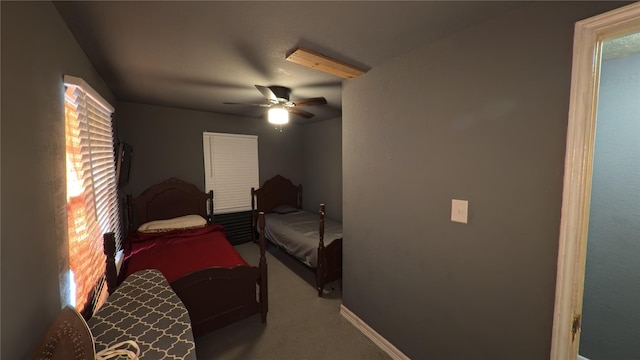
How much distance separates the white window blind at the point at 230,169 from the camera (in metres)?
3.82

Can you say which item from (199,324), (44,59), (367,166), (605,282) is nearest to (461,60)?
(367,166)

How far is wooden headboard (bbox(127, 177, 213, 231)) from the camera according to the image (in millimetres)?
3182

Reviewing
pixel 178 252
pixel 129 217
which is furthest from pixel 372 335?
pixel 129 217

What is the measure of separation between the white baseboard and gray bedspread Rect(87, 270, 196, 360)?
1551 mm

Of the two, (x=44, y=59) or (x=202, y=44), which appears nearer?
(x=44, y=59)

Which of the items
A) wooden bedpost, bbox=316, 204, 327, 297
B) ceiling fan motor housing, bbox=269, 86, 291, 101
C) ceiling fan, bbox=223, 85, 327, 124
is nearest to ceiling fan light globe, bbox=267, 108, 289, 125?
ceiling fan, bbox=223, 85, 327, 124

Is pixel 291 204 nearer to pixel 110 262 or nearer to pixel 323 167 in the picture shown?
pixel 323 167

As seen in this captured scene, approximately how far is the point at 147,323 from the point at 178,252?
1.46 meters

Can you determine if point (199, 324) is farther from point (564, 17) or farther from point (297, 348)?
point (564, 17)

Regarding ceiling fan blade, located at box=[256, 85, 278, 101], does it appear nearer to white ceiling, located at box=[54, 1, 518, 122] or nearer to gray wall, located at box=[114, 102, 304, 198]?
white ceiling, located at box=[54, 1, 518, 122]

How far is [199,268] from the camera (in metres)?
2.11

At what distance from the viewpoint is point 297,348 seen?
1973 millimetres

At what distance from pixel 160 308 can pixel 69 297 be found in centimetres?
45

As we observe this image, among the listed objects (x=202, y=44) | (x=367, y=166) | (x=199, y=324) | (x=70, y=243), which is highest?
(x=202, y=44)
